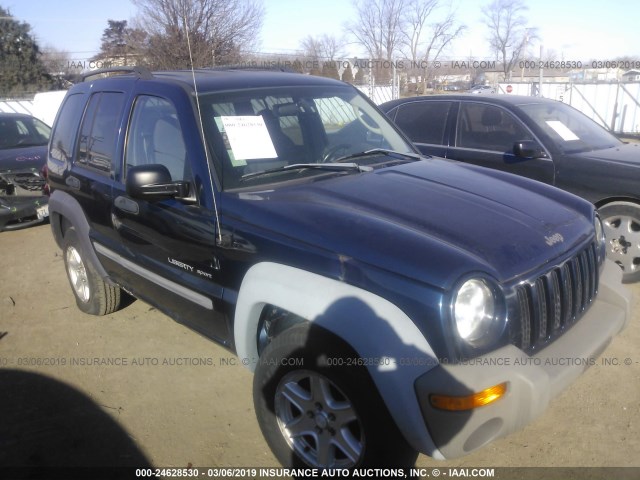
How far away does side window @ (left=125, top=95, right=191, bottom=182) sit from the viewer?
3211 mm

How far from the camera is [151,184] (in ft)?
9.46

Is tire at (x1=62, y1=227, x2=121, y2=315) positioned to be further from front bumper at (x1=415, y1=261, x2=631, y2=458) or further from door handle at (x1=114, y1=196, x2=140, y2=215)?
front bumper at (x1=415, y1=261, x2=631, y2=458)

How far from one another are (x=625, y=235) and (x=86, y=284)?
483 cm

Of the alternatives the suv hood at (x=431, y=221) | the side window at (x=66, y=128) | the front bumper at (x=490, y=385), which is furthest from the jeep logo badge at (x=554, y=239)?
the side window at (x=66, y=128)

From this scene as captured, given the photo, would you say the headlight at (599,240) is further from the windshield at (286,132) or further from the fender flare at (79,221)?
the fender flare at (79,221)

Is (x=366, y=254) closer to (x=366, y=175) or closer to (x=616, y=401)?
(x=366, y=175)

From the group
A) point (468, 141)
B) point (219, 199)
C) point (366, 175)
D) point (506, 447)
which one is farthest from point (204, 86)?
point (468, 141)

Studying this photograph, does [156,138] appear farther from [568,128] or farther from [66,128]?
[568,128]

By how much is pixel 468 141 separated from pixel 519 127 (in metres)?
0.57

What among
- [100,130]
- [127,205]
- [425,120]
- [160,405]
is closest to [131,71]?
[100,130]

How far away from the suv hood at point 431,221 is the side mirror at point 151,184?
0.41 metres

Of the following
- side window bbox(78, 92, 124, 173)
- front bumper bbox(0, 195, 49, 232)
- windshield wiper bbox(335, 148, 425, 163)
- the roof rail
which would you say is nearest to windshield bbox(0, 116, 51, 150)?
front bumper bbox(0, 195, 49, 232)

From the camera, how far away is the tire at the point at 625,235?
493cm

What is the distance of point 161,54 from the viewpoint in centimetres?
1645
